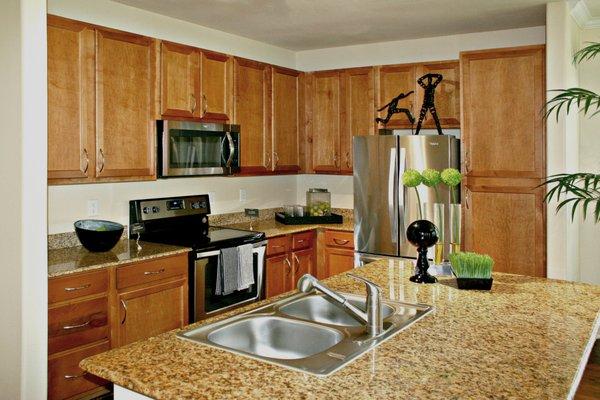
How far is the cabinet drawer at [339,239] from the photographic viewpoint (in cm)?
484

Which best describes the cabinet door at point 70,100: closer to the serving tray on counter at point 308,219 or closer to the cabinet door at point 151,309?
the cabinet door at point 151,309

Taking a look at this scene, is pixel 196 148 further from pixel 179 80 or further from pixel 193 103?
pixel 179 80

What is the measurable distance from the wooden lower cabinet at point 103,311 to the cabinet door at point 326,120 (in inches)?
81.5

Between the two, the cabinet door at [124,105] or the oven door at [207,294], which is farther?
the oven door at [207,294]

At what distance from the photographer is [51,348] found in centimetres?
293

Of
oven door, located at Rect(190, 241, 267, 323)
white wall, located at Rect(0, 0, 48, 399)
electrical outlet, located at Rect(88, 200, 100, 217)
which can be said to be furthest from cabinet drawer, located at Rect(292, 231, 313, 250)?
white wall, located at Rect(0, 0, 48, 399)

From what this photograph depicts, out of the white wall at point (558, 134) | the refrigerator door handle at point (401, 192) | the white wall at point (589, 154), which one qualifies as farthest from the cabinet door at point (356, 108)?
the white wall at point (589, 154)

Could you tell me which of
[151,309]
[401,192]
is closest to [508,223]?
[401,192]

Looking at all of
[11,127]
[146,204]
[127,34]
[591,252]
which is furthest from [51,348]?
[591,252]

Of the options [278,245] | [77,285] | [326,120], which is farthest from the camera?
[326,120]

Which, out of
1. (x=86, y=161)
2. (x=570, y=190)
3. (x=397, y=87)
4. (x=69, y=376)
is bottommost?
(x=69, y=376)

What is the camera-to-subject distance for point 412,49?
5094mm

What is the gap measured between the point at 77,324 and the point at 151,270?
1.84ft

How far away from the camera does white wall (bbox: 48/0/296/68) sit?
3619 mm
